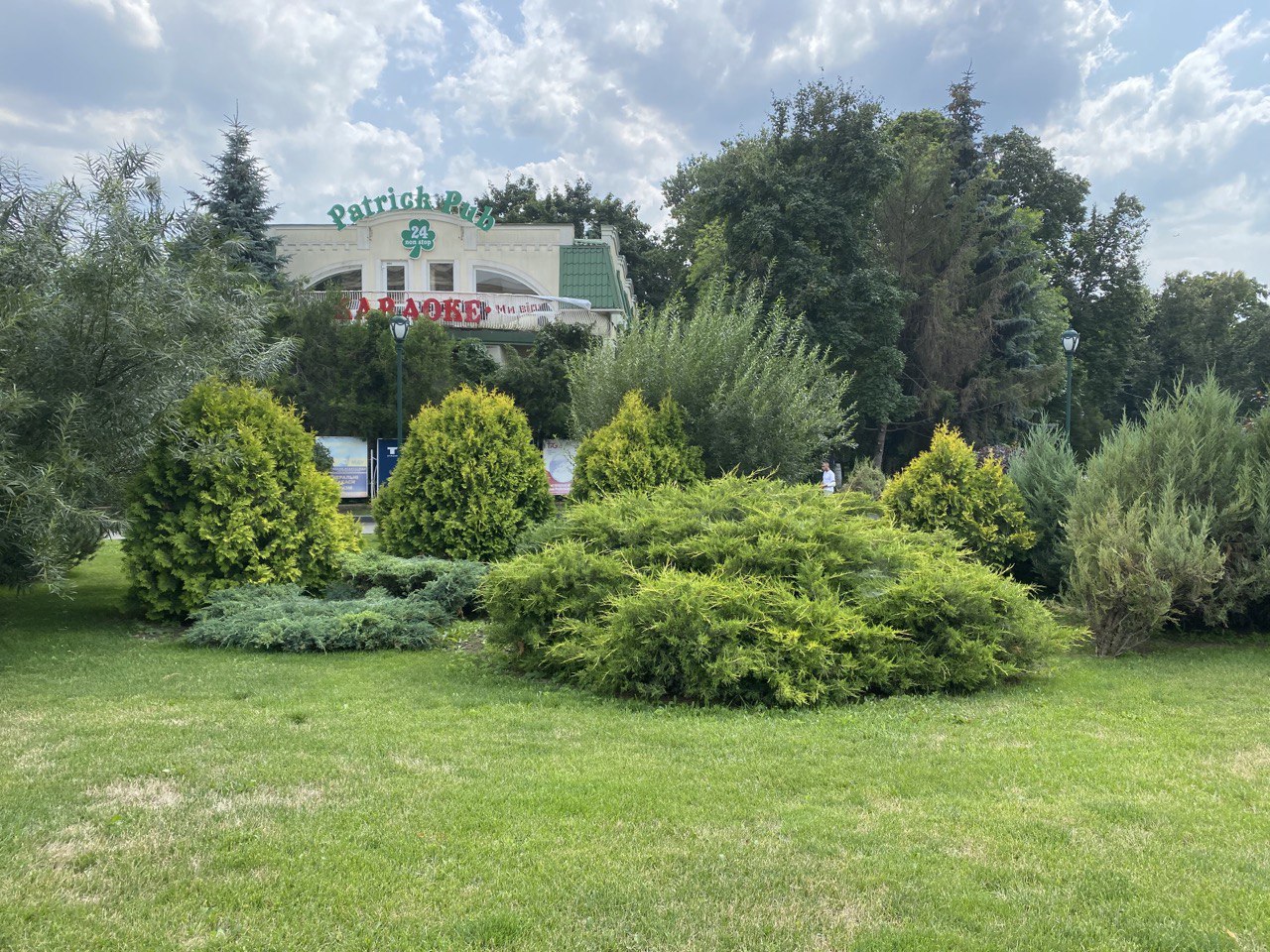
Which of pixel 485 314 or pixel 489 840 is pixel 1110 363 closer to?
pixel 485 314

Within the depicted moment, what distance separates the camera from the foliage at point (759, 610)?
6.23 m

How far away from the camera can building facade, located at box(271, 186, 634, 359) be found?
28.6m

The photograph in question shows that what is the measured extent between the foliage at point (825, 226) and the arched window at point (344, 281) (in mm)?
12479

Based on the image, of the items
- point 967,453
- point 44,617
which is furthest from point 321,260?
point 967,453

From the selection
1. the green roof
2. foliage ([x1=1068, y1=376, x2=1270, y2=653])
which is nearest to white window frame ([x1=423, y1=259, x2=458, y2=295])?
the green roof

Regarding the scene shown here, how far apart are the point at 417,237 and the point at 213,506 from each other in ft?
71.8

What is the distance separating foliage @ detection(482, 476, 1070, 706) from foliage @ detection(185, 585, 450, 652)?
1502 millimetres

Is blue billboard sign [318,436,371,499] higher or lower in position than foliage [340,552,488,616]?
higher

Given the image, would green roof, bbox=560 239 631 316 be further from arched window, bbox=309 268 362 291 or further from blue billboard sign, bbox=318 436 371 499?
blue billboard sign, bbox=318 436 371 499

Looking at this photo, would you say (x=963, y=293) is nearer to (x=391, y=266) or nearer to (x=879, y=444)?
(x=879, y=444)

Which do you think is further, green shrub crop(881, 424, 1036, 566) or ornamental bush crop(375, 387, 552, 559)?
green shrub crop(881, 424, 1036, 566)

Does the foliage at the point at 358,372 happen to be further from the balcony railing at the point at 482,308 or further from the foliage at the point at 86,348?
the foliage at the point at 86,348

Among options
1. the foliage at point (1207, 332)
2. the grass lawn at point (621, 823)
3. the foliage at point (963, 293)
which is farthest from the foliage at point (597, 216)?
the grass lawn at point (621, 823)

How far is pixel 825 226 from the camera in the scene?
94.9 feet
